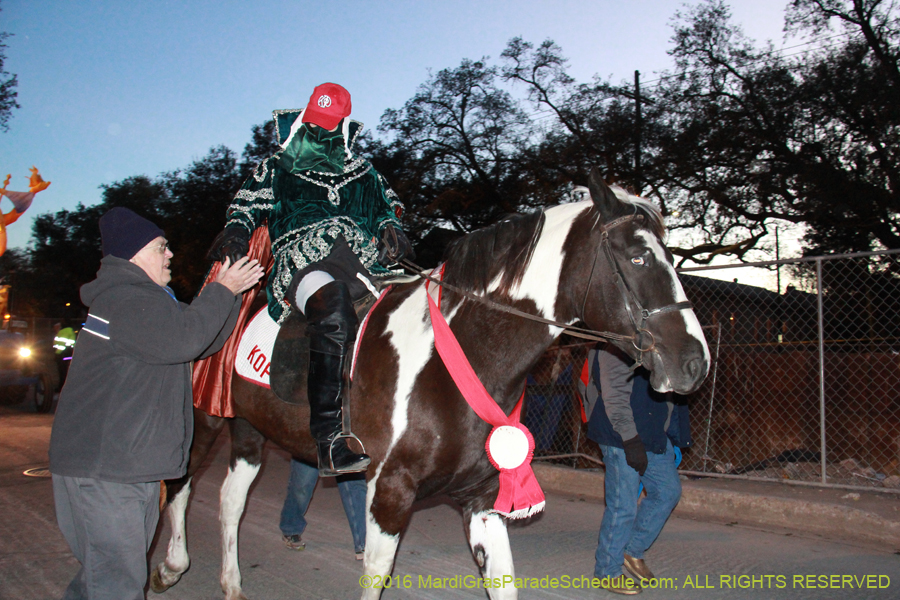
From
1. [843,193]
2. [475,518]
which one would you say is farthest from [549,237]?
[843,193]

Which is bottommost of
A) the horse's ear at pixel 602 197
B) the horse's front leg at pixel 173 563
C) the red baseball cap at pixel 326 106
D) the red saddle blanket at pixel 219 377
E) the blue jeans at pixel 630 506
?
the horse's front leg at pixel 173 563

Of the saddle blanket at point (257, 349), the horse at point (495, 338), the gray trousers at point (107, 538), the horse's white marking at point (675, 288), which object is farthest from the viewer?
the saddle blanket at point (257, 349)

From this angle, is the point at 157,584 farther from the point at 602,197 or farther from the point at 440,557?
the point at 602,197

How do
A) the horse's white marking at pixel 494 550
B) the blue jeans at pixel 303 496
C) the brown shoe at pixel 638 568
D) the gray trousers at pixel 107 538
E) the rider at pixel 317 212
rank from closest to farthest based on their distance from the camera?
the gray trousers at pixel 107 538, the horse's white marking at pixel 494 550, the rider at pixel 317 212, the brown shoe at pixel 638 568, the blue jeans at pixel 303 496

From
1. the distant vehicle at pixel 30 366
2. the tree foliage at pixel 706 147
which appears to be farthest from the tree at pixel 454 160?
the distant vehicle at pixel 30 366

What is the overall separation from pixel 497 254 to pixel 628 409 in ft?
5.39

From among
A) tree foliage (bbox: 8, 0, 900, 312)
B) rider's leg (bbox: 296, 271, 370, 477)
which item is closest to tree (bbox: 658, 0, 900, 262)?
tree foliage (bbox: 8, 0, 900, 312)

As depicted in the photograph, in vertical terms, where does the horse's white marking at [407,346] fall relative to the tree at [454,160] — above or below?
below

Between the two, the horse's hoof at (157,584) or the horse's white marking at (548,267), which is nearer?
the horse's white marking at (548,267)

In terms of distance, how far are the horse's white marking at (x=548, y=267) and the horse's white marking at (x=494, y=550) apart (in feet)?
3.36

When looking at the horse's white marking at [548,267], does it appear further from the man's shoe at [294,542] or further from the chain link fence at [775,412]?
the chain link fence at [775,412]

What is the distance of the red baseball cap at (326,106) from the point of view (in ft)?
12.1

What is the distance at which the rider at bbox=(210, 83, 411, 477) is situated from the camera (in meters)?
3.58

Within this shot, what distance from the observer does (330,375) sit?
3131 millimetres
